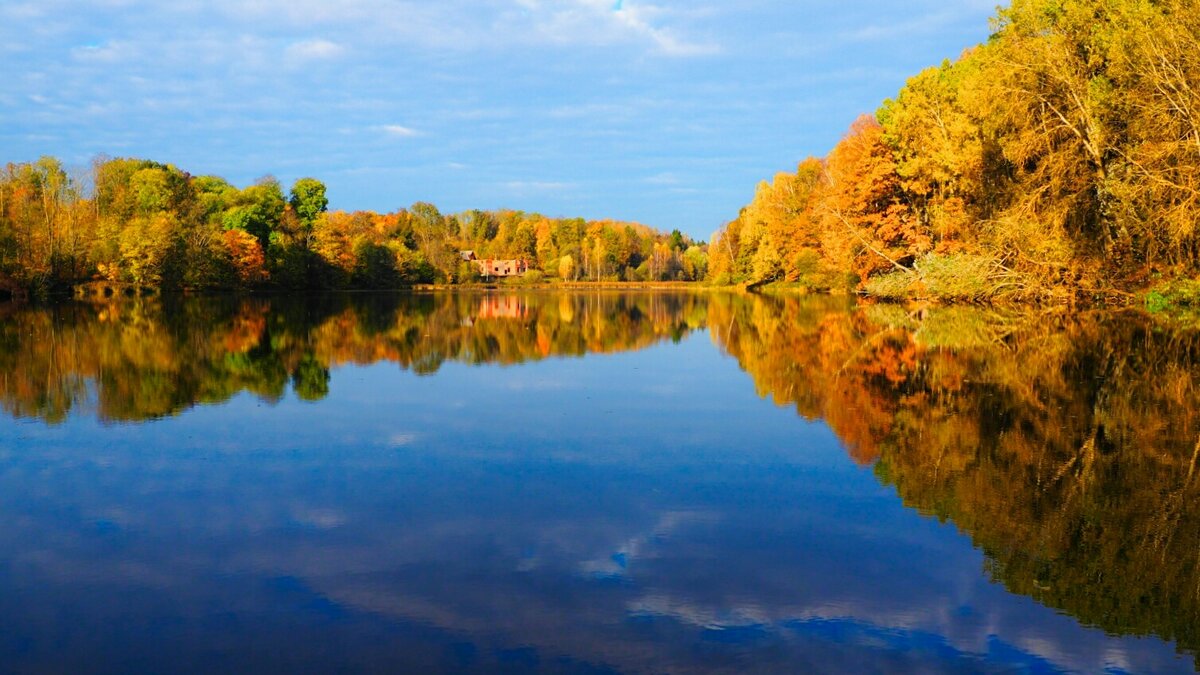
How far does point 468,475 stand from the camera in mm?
8344

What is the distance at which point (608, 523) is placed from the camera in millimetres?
6715

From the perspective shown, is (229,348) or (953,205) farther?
(953,205)

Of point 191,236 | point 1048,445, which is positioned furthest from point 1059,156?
point 191,236

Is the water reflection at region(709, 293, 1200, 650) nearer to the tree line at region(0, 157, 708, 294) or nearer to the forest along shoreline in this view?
the forest along shoreline

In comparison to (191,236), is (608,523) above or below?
below

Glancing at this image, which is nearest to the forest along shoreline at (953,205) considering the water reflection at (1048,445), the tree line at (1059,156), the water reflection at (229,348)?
the tree line at (1059,156)

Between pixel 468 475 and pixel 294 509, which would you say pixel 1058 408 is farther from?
pixel 294 509

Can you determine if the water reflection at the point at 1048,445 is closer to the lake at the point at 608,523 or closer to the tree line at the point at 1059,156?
the lake at the point at 608,523

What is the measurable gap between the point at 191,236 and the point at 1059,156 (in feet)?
208

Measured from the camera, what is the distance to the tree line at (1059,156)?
22.1m

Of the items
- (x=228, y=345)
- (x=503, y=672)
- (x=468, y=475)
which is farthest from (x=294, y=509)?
(x=228, y=345)

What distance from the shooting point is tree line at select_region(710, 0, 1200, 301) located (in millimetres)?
22141

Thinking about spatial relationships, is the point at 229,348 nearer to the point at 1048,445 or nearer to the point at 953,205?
the point at 1048,445

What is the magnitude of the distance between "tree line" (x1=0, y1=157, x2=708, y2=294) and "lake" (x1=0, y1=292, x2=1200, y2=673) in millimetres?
48671
